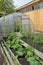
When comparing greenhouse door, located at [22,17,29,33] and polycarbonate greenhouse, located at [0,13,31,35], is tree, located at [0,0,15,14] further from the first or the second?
greenhouse door, located at [22,17,29,33]

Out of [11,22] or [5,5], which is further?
[5,5]

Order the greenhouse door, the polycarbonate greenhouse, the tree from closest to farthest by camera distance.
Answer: the polycarbonate greenhouse
the greenhouse door
the tree

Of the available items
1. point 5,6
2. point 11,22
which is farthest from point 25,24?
point 5,6

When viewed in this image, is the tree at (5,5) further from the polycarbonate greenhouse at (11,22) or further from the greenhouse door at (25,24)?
the greenhouse door at (25,24)

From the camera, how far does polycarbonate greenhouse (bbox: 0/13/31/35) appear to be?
39.8ft

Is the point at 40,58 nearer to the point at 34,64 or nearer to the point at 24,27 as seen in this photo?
the point at 34,64

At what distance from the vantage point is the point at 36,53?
19.7 feet

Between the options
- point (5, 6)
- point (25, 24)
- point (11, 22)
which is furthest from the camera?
point (5, 6)

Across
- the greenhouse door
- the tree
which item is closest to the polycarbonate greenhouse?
the greenhouse door

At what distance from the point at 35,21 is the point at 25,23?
6.59 meters

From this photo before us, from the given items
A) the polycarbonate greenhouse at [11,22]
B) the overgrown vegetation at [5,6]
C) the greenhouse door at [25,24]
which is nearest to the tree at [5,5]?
the overgrown vegetation at [5,6]

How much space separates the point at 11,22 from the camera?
499 inches

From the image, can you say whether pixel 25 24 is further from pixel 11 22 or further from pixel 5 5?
pixel 5 5

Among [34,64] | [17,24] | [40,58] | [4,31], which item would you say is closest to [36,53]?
[40,58]
